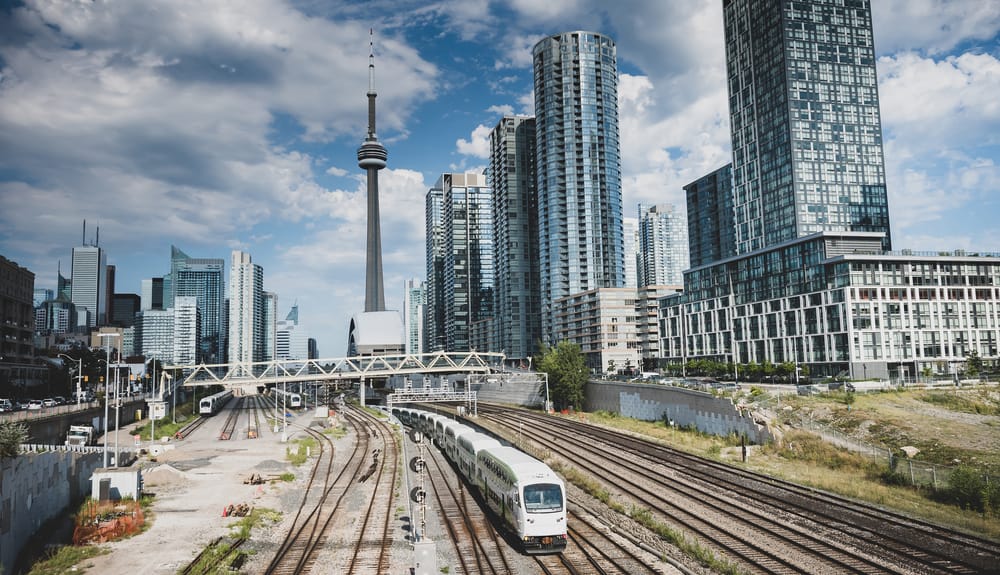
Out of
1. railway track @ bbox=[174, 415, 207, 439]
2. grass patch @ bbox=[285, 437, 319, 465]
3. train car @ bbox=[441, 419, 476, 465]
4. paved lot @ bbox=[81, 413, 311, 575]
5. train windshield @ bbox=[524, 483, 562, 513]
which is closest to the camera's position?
train windshield @ bbox=[524, 483, 562, 513]

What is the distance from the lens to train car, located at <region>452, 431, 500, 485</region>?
126 feet

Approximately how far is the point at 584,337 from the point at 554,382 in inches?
3235

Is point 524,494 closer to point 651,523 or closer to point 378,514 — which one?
point 651,523

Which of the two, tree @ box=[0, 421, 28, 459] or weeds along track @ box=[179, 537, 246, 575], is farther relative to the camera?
tree @ box=[0, 421, 28, 459]

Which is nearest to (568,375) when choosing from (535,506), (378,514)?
(378,514)

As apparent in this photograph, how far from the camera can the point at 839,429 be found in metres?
52.9

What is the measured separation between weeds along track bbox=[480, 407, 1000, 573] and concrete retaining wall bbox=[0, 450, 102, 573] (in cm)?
2802

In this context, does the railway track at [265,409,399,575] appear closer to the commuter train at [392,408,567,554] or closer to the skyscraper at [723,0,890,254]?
the commuter train at [392,408,567,554]

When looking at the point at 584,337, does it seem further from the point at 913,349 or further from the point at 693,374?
the point at 913,349

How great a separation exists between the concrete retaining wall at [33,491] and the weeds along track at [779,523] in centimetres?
2802

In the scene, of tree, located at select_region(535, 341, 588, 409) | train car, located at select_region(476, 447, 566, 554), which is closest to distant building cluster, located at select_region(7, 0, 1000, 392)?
tree, located at select_region(535, 341, 588, 409)

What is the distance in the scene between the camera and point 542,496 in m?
26.7

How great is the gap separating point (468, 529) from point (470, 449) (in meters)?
9.06

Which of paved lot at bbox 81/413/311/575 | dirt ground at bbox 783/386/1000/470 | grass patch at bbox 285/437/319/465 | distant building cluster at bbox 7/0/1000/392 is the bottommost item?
grass patch at bbox 285/437/319/465
